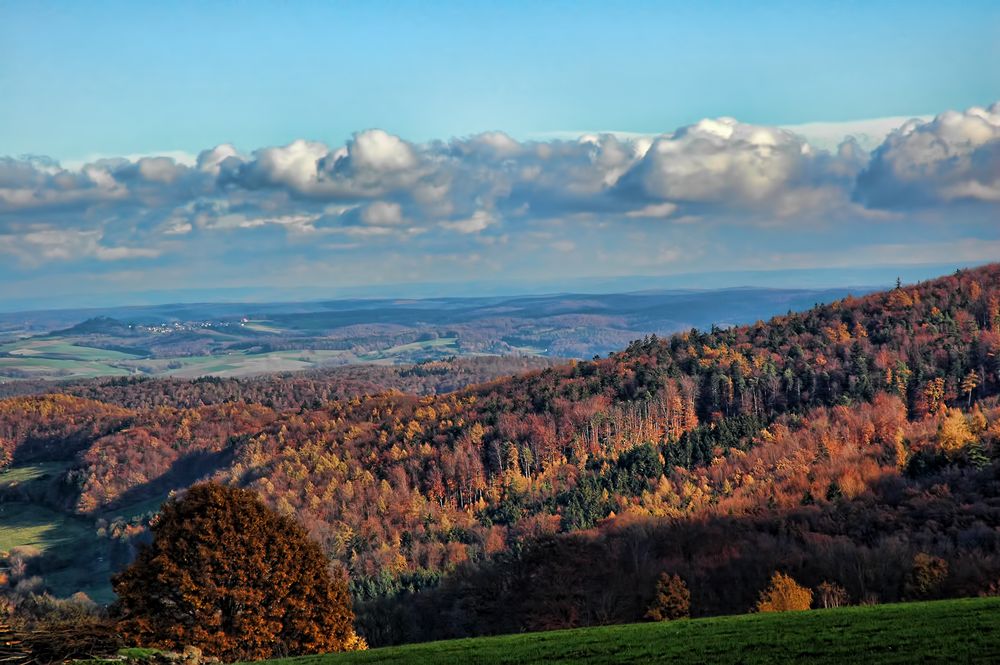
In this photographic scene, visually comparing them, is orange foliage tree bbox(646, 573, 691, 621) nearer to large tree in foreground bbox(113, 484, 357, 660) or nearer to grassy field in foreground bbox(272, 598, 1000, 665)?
grassy field in foreground bbox(272, 598, 1000, 665)

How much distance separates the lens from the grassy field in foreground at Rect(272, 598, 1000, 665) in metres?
28.9

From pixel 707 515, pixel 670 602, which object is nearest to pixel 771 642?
pixel 670 602

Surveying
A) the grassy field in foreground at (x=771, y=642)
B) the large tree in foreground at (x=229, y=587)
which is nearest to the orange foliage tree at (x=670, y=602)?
Result: the grassy field in foreground at (x=771, y=642)

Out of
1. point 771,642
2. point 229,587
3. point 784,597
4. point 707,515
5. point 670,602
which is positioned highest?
point 771,642

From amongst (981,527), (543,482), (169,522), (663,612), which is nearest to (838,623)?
(663,612)

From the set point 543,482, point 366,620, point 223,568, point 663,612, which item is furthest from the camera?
point 543,482

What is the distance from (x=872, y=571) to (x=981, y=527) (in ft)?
69.0

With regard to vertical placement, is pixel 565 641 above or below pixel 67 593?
above

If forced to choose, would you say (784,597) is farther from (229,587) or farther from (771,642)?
(229,587)

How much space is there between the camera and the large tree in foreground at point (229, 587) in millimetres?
44000

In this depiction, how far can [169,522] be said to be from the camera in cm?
4650

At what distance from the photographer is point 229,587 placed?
4588 cm

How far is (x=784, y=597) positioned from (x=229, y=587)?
37.6 meters

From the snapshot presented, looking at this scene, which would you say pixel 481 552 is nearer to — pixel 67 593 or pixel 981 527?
pixel 67 593
